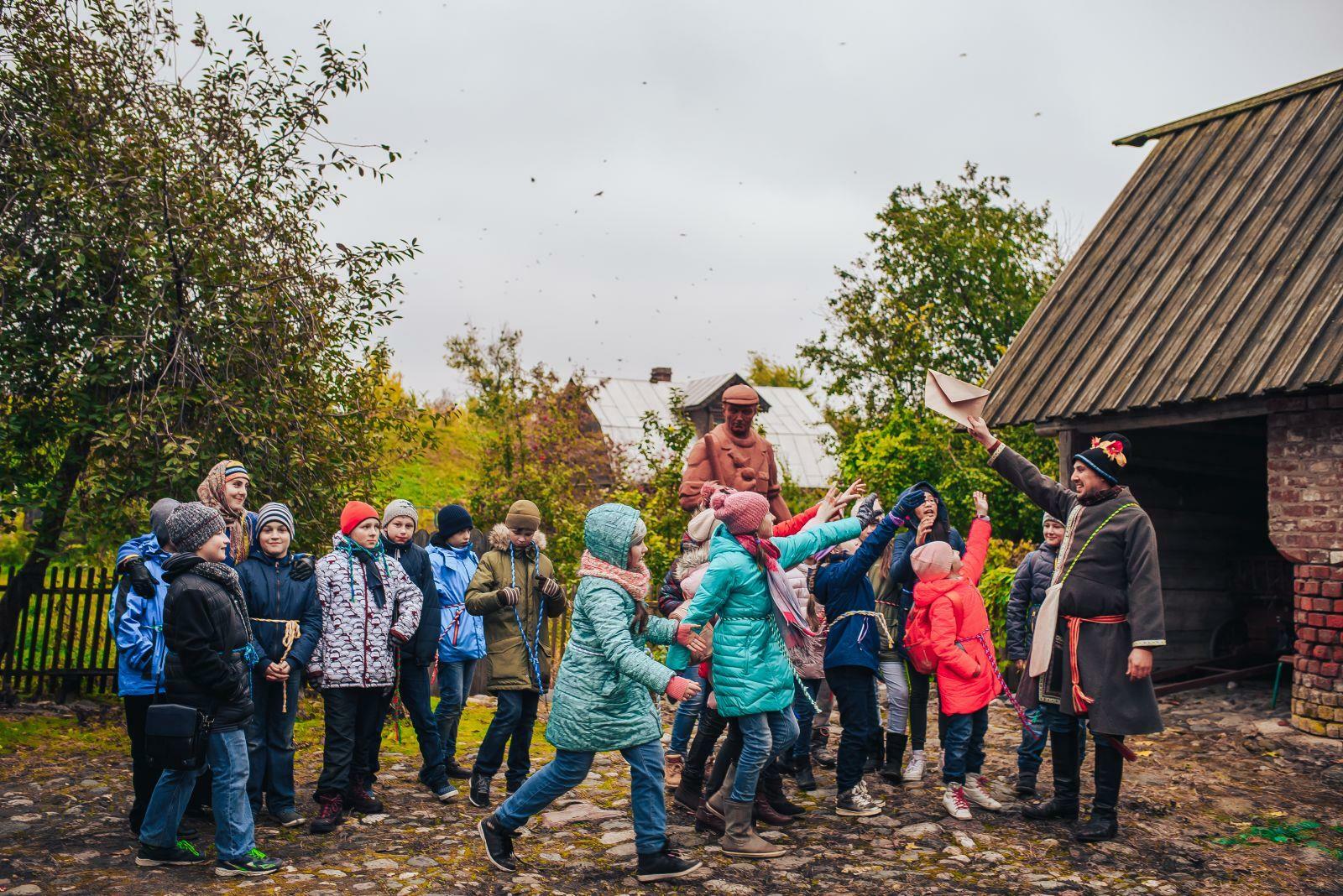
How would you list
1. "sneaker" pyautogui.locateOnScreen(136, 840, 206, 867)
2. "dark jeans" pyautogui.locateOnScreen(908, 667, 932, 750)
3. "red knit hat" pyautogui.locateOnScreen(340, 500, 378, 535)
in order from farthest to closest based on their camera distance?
"dark jeans" pyautogui.locateOnScreen(908, 667, 932, 750), "red knit hat" pyautogui.locateOnScreen(340, 500, 378, 535), "sneaker" pyautogui.locateOnScreen(136, 840, 206, 867)

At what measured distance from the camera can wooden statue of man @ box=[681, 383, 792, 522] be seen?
7031 mm

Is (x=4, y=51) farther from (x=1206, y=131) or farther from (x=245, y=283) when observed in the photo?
(x=1206, y=131)

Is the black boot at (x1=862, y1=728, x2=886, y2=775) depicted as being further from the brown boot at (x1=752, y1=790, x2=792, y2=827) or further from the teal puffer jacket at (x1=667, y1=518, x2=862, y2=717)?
the teal puffer jacket at (x1=667, y1=518, x2=862, y2=717)

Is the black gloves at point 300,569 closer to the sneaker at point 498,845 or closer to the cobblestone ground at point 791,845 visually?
the cobblestone ground at point 791,845

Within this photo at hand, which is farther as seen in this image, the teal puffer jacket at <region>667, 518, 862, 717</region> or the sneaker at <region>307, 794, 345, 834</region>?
the sneaker at <region>307, 794, 345, 834</region>

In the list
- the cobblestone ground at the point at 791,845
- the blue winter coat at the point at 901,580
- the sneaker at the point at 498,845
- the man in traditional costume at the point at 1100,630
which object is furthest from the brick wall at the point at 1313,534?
the sneaker at the point at 498,845

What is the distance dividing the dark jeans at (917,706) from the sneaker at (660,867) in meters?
2.22

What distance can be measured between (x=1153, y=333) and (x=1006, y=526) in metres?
6.28

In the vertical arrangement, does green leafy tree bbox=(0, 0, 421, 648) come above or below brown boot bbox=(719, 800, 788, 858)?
above

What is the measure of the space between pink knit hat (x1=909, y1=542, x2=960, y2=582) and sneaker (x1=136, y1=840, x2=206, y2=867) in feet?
13.8

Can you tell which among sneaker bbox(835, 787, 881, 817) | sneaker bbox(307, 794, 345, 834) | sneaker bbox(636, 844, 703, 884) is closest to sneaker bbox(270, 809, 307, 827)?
sneaker bbox(307, 794, 345, 834)

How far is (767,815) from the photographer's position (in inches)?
238

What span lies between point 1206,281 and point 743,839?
7725 millimetres

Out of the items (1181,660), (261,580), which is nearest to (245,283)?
(261,580)
